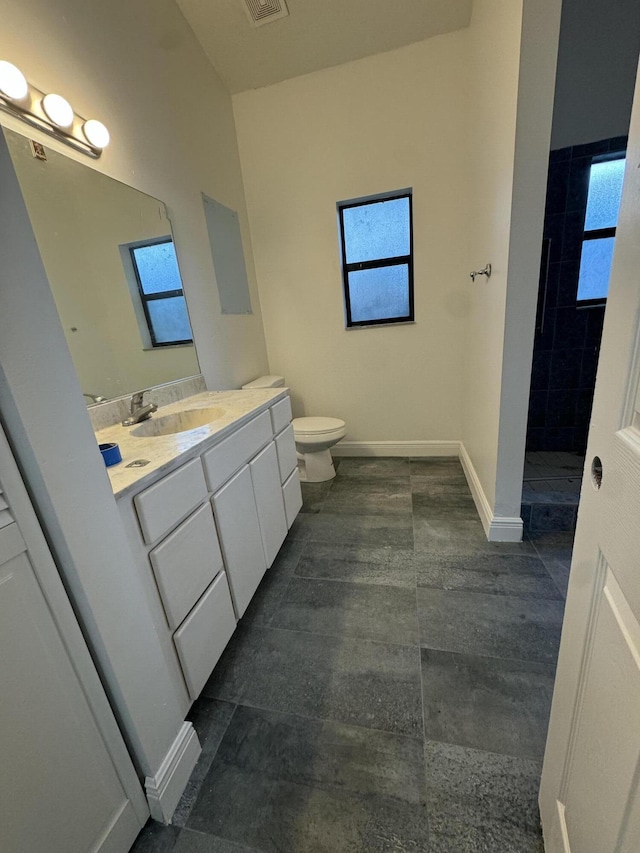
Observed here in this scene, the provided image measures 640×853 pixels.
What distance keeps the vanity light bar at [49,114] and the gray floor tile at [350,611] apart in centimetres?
203

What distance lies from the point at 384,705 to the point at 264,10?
3.35 metres

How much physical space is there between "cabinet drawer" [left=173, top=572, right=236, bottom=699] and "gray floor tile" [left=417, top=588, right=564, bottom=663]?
74cm

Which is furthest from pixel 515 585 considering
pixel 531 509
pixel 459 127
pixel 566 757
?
pixel 459 127

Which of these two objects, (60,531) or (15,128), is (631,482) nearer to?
(60,531)

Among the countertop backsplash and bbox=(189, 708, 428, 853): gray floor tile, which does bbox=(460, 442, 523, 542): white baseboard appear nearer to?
bbox=(189, 708, 428, 853): gray floor tile

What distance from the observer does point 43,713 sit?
1.97ft

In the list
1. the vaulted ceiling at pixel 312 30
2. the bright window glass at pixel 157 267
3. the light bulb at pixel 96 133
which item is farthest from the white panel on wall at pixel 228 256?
the vaulted ceiling at pixel 312 30

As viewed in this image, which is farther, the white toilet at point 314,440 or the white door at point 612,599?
the white toilet at point 314,440

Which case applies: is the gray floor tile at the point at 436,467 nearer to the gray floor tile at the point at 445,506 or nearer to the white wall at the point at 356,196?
the white wall at the point at 356,196

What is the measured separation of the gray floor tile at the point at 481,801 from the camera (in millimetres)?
764

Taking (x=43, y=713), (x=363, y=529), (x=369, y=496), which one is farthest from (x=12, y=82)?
(x=369, y=496)

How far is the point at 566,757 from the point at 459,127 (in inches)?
119

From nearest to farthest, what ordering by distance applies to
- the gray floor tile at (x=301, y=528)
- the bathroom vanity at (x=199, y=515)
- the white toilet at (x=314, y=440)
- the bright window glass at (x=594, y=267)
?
the bathroom vanity at (x=199, y=515) < the gray floor tile at (x=301, y=528) < the bright window glass at (x=594, y=267) < the white toilet at (x=314, y=440)

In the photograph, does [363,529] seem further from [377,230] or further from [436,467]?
[377,230]
